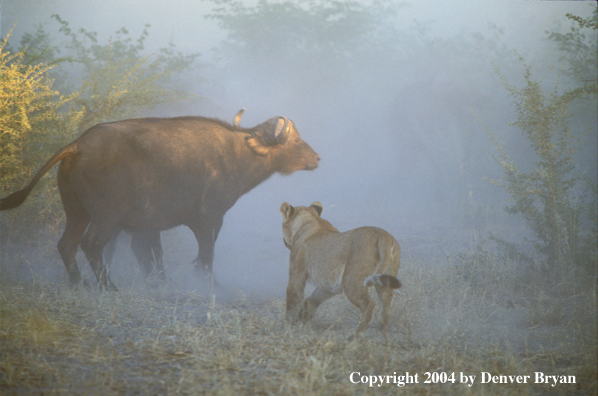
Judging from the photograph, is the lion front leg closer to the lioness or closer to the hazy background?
the lioness

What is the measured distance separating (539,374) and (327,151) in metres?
18.1

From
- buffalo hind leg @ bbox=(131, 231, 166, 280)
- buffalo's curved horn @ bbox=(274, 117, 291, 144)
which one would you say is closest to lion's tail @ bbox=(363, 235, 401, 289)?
buffalo's curved horn @ bbox=(274, 117, 291, 144)

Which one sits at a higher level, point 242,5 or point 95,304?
point 242,5

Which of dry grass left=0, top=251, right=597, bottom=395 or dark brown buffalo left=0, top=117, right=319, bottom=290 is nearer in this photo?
dry grass left=0, top=251, right=597, bottom=395

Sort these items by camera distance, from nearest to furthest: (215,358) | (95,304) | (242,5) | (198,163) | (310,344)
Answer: (215,358) → (310,344) → (95,304) → (198,163) → (242,5)

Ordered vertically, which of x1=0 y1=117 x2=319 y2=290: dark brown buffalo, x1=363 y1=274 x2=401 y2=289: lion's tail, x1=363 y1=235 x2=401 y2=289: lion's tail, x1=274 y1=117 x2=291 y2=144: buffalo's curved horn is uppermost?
x1=274 y1=117 x2=291 y2=144: buffalo's curved horn

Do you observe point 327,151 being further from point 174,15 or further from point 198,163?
point 198,163

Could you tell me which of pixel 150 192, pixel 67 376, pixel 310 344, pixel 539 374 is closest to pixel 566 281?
pixel 539 374

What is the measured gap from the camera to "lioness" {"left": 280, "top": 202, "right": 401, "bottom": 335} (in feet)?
13.9

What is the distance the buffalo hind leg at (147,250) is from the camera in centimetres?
693

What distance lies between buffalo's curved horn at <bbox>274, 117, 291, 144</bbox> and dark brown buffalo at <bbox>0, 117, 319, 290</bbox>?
0.6 inches

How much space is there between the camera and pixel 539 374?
12.1 ft

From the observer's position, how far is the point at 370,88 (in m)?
23.6

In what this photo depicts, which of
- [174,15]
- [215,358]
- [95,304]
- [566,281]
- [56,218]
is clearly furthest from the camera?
[174,15]
